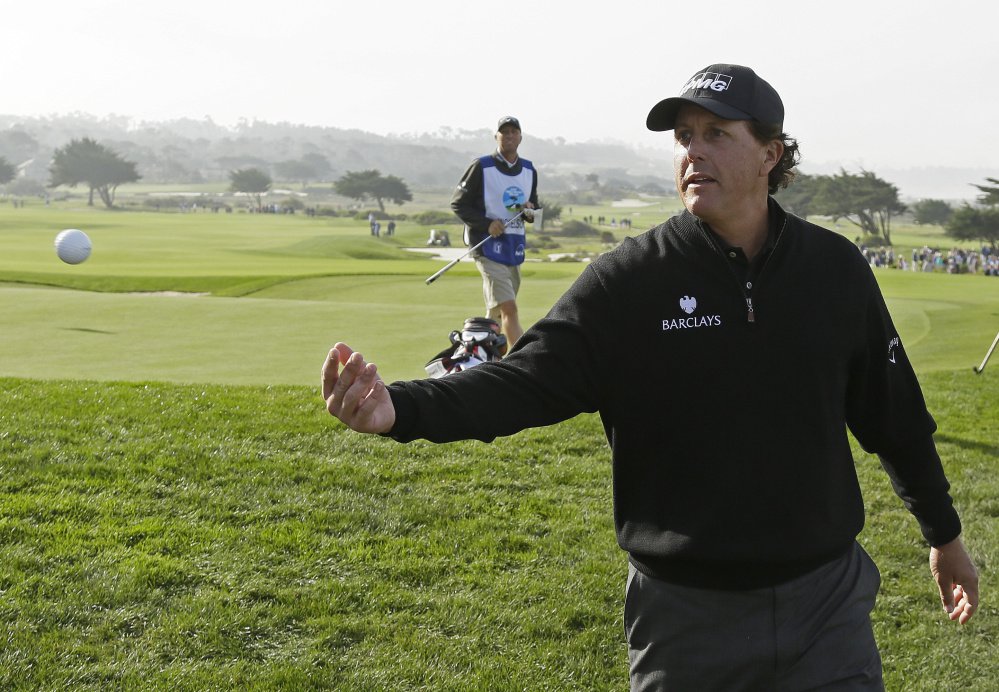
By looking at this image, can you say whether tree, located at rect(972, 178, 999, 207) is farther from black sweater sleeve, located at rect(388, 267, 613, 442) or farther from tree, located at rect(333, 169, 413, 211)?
black sweater sleeve, located at rect(388, 267, 613, 442)

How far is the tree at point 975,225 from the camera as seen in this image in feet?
274

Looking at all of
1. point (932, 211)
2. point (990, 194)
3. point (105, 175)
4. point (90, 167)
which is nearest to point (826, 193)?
point (990, 194)

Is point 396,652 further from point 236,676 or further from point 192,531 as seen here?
point 192,531

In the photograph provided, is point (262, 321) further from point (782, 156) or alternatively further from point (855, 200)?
point (855, 200)

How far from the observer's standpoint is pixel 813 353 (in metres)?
2.86

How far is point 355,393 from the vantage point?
258 cm

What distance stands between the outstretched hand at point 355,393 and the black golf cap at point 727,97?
1.07 metres

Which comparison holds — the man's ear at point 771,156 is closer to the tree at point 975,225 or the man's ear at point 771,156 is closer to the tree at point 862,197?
the tree at point 975,225

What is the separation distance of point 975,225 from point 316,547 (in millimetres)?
87283

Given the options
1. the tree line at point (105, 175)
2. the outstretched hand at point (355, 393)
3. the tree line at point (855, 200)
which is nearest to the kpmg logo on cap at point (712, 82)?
the outstretched hand at point (355, 393)

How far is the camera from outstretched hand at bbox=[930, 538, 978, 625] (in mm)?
3338

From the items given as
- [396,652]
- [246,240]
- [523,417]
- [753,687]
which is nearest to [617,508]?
[523,417]

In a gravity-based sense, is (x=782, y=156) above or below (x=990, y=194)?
below

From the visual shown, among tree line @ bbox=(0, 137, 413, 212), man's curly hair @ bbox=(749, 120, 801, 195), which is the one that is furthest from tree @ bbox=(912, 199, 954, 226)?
man's curly hair @ bbox=(749, 120, 801, 195)
